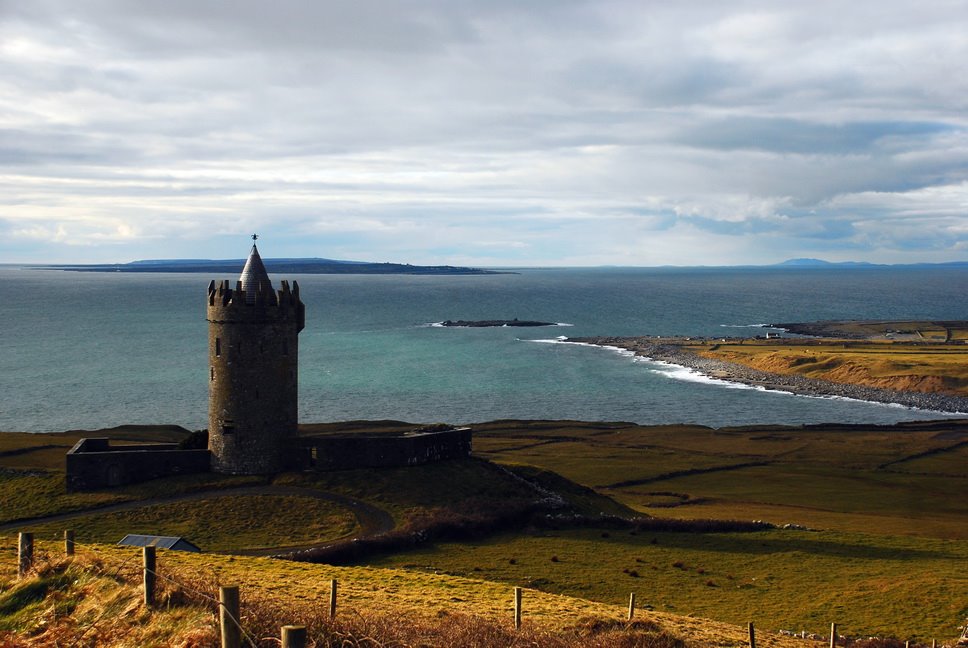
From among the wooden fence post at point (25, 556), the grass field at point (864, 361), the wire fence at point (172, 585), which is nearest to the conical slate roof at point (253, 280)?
the wire fence at point (172, 585)

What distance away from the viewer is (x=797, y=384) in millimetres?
141000

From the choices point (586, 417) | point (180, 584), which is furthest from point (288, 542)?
point (586, 417)

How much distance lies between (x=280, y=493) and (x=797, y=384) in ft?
380

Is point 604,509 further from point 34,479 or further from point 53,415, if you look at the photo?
point 53,415

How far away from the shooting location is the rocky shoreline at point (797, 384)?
124562 millimetres

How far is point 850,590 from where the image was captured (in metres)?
34.3

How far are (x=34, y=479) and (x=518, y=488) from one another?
26.2 m

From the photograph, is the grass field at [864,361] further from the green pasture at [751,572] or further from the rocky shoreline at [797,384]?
the green pasture at [751,572]

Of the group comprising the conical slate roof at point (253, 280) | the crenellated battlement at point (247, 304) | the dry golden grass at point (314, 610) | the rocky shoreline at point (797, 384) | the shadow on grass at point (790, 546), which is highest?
the conical slate roof at point (253, 280)

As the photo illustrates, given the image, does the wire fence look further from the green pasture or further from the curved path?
the curved path

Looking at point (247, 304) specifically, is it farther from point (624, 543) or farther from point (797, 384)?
point (797, 384)

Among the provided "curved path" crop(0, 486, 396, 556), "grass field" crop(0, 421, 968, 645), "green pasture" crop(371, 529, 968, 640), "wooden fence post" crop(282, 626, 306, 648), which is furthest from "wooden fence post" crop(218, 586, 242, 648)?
"curved path" crop(0, 486, 396, 556)

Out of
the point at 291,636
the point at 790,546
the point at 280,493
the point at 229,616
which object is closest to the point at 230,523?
the point at 280,493

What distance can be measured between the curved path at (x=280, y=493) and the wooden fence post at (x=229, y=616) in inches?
1033
